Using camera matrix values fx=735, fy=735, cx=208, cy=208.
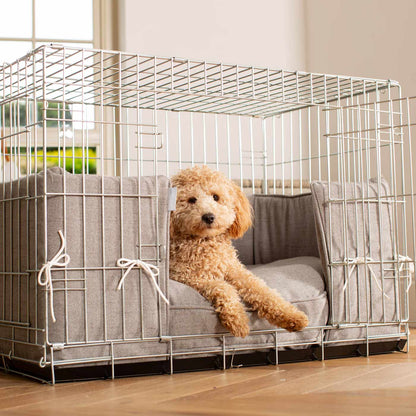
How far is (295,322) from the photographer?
2.48 metres

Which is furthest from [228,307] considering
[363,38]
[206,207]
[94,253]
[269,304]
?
[363,38]

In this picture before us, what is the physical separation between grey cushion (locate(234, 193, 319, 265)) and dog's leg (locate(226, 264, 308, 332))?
2.19 ft

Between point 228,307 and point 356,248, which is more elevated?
point 356,248

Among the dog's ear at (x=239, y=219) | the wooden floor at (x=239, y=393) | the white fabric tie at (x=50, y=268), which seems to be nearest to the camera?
the wooden floor at (x=239, y=393)

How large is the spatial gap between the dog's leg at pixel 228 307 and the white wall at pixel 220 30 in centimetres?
217

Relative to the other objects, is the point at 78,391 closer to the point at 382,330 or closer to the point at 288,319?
the point at 288,319

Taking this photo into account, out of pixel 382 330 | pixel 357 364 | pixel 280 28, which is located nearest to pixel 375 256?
pixel 382 330

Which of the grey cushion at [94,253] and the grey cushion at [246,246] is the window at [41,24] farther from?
the grey cushion at [94,253]

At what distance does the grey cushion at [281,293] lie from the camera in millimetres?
2457

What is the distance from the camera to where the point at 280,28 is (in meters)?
4.70

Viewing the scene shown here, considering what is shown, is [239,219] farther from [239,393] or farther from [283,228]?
[239,393]

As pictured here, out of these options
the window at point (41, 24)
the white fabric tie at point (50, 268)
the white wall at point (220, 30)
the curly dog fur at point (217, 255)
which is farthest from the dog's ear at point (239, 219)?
the window at point (41, 24)

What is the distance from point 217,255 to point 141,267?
1.19 ft

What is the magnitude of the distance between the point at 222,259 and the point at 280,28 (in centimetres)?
248
